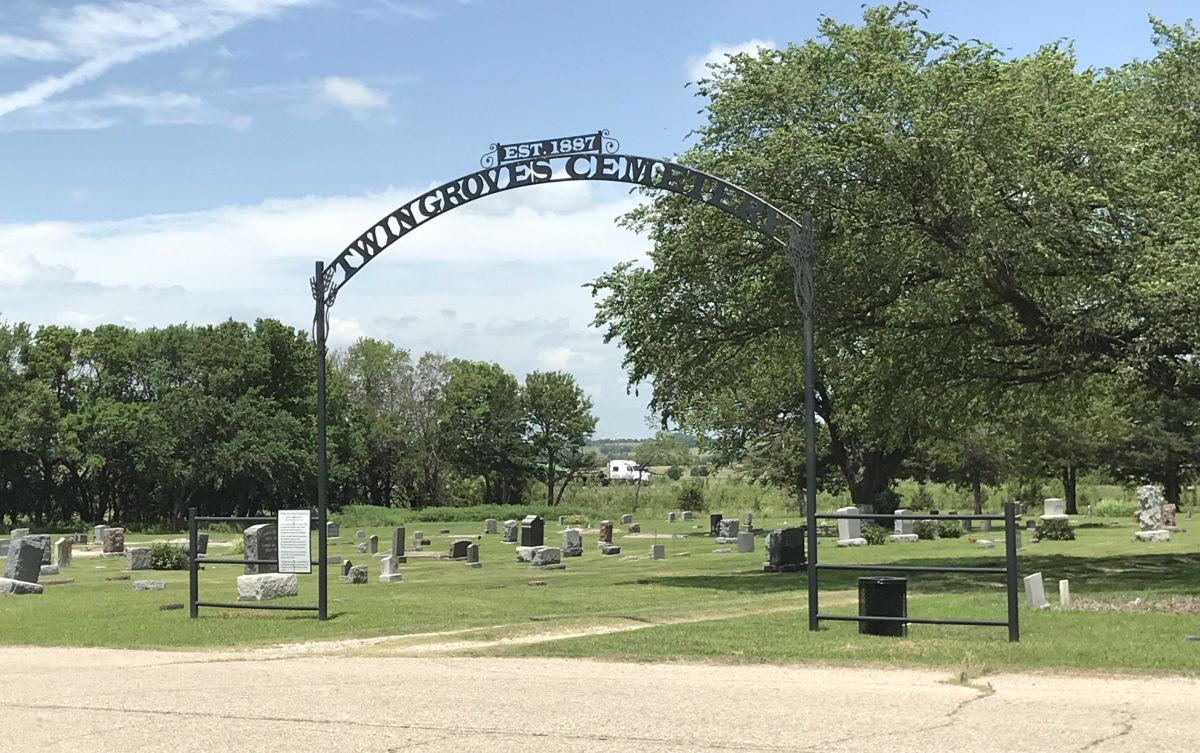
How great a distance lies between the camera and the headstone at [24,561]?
2341cm

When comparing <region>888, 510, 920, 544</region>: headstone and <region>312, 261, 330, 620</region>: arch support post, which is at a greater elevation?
<region>312, 261, 330, 620</region>: arch support post

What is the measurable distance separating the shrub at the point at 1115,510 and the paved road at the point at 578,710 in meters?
46.1

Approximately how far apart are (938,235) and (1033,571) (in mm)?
6516

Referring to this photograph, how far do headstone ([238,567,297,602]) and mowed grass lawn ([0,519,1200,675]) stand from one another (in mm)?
570

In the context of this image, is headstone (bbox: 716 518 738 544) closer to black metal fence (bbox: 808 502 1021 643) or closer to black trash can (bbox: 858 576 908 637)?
black metal fence (bbox: 808 502 1021 643)

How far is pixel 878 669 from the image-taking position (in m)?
9.91

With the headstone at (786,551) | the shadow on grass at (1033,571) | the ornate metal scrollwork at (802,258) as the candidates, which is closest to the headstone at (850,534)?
the shadow on grass at (1033,571)

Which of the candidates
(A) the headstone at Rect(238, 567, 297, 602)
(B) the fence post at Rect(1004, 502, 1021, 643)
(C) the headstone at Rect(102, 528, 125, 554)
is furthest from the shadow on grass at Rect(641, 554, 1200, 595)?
(C) the headstone at Rect(102, 528, 125, 554)

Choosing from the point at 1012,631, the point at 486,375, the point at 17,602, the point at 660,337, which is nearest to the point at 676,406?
the point at 660,337

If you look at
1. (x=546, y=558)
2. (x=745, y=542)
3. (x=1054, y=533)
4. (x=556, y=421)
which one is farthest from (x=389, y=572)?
(x=556, y=421)

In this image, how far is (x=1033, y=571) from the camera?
22.7m

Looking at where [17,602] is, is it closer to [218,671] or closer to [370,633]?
[370,633]

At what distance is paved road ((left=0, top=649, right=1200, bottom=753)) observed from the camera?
6910 mm

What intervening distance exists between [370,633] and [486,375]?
76.3 metres
